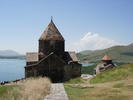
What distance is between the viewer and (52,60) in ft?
130

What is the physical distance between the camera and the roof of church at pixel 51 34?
40844mm

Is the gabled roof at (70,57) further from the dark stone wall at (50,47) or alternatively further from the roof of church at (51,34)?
the roof of church at (51,34)

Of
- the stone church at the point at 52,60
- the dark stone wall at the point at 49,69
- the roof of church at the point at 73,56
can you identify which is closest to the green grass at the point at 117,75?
the dark stone wall at the point at 49,69

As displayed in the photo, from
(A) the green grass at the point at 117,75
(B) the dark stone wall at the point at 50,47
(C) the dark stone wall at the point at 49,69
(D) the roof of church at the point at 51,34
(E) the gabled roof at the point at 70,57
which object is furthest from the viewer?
(E) the gabled roof at the point at 70,57

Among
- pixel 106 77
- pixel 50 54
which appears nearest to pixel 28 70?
pixel 50 54

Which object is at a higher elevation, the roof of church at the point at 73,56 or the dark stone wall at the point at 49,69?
the roof of church at the point at 73,56

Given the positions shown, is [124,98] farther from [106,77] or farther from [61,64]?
[61,64]

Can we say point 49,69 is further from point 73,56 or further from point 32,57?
point 73,56

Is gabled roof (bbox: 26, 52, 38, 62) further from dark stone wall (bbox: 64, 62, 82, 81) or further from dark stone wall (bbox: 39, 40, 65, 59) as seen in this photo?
dark stone wall (bbox: 64, 62, 82, 81)

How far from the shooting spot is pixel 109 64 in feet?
198

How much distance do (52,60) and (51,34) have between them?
181 inches

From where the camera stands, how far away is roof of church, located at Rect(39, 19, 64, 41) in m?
40.8

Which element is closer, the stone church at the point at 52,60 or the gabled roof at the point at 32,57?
the stone church at the point at 52,60

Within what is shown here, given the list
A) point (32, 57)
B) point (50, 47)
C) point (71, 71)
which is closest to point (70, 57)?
point (71, 71)
